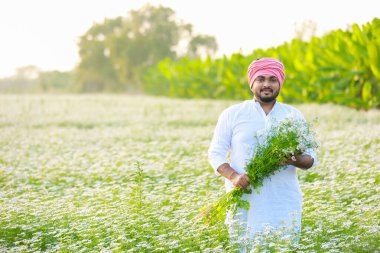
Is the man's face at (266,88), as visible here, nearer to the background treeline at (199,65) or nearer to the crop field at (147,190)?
the crop field at (147,190)

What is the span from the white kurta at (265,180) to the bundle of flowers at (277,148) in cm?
7

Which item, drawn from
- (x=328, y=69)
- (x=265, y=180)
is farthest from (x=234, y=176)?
(x=328, y=69)

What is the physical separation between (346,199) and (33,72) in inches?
3446

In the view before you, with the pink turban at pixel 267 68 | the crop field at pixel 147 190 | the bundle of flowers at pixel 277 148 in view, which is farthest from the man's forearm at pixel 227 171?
the pink turban at pixel 267 68

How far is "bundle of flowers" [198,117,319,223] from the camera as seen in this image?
4.04m

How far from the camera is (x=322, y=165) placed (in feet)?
25.4

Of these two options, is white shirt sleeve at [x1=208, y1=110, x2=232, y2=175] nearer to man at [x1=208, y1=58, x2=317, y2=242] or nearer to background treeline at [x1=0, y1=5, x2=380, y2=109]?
man at [x1=208, y1=58, x2=317, y2=242]

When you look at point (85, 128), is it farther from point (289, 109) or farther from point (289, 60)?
point (289, 109)

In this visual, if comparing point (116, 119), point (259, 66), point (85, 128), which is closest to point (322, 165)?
point (259, 66)

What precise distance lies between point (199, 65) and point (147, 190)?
21.7m

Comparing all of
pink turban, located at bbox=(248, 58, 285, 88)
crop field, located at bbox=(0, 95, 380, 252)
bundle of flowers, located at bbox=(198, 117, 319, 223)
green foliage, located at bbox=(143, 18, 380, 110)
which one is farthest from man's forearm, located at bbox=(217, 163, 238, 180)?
green foliage, located at bbox=(143, 18, 380, 110)

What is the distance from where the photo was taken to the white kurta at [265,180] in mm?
4223

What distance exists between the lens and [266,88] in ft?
13.9

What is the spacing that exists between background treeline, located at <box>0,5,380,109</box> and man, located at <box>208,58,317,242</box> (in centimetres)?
947
